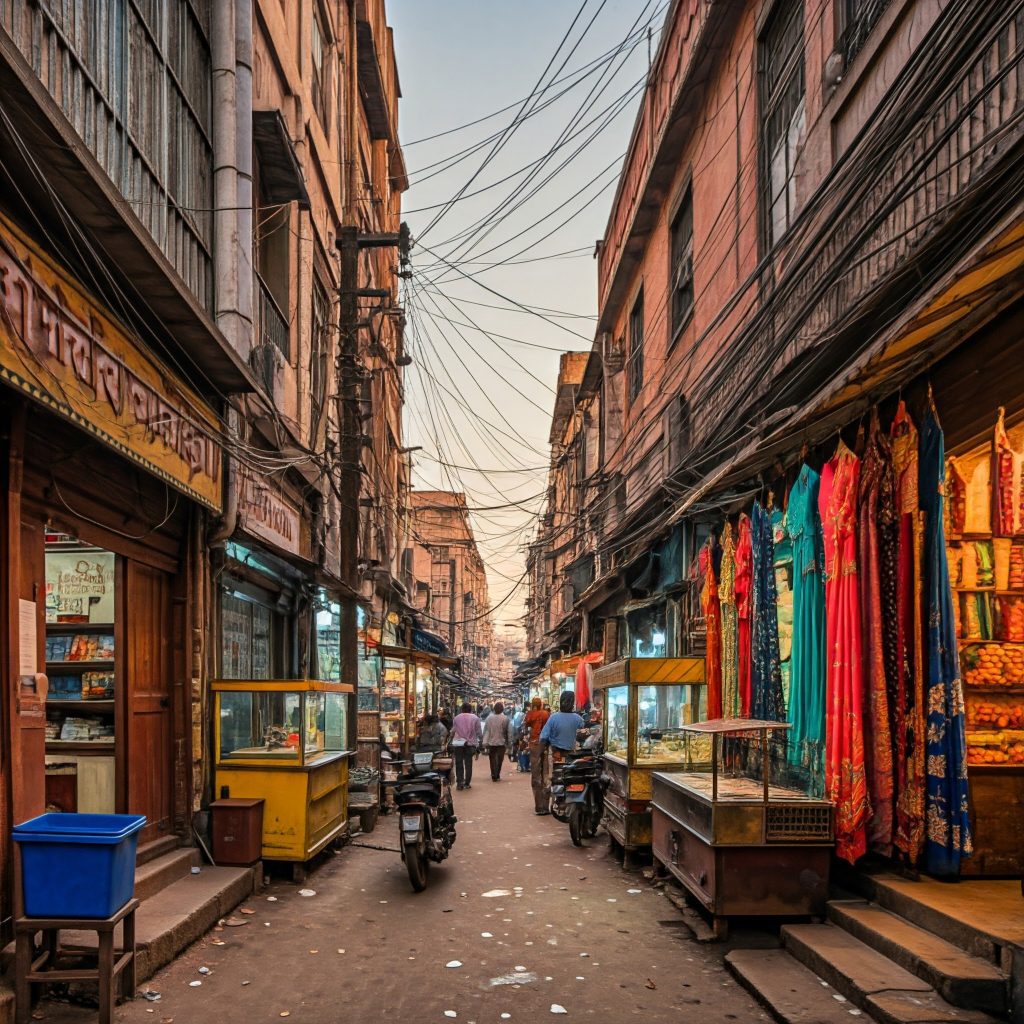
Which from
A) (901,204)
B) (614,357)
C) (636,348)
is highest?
(614,357)

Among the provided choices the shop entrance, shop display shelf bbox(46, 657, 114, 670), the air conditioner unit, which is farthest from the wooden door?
the air conditioner unit

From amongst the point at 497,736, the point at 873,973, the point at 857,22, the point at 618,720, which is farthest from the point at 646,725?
the point at 497,736

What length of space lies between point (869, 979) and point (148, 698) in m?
6.51

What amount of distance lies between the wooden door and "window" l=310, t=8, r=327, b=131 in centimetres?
1084

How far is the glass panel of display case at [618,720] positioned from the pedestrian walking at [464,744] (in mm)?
8246

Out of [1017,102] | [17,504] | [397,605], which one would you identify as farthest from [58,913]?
[397,605]

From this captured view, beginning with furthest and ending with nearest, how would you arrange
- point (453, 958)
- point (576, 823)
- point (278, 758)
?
point (576, 823)
point (278, 758)
point (453, 958)

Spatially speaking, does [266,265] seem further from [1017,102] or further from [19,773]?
[1017,102]

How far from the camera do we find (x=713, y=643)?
428 inches

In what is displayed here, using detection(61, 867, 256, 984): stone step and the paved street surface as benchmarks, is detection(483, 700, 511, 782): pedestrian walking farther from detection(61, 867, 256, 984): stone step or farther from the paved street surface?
detection(61, 867, 256, 984): stone step

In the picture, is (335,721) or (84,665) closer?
(84,665)

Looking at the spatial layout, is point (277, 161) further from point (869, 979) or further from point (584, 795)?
point (869, 979)

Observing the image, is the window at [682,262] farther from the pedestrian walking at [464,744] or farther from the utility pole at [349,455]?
the pedestrian walking at [464,744]

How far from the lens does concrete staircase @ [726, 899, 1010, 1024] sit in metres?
4.97
